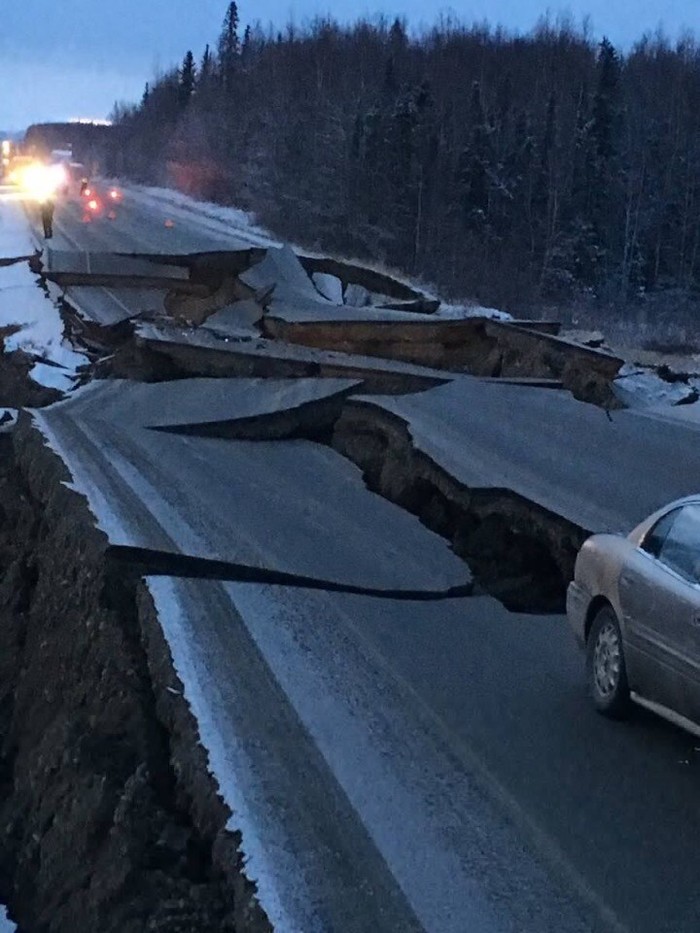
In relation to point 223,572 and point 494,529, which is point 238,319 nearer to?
point 494,529

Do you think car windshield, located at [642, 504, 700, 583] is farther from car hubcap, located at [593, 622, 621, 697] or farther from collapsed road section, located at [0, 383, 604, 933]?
collapsed road section, located at [0, 383, 604, 933]

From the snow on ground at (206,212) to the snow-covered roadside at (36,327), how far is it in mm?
8344

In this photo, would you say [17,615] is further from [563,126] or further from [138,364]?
[563,126]

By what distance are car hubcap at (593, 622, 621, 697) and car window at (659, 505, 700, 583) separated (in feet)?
1.94

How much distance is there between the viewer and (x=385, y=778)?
5801 millimetres

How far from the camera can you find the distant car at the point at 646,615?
5837 millimetres

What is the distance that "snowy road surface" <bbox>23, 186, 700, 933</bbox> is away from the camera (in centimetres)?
479

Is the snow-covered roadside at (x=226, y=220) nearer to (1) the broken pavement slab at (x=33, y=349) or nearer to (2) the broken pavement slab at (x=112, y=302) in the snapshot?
(2) the broken pavement slab at (x=112, y=302)

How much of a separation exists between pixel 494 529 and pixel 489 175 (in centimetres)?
6844

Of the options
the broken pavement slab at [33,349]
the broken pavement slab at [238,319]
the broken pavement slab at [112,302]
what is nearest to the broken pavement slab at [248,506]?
the broken pavement slab at [33,349]

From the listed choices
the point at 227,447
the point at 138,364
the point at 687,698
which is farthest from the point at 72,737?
the point at 138,364

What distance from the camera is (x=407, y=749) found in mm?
6172

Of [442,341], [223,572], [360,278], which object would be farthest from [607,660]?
[360,278]

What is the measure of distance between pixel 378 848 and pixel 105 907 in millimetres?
1069
